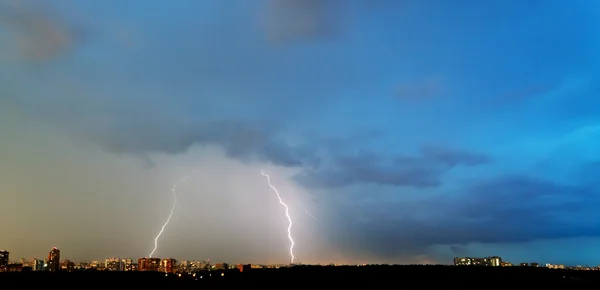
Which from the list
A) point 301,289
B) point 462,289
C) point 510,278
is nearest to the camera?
point 462,289

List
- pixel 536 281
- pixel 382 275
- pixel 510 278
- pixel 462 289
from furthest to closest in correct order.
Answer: pixel 382 275
pixel 510 278
pixel 536 281
pixel 462 289

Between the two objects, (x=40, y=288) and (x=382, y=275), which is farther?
(x=382, y=275)

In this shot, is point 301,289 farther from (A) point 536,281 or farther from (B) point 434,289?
(A) point 536,281

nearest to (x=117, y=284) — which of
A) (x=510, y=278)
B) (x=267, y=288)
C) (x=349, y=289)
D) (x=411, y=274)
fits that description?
(x=267, y=288)

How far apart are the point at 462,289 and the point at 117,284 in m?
81.5

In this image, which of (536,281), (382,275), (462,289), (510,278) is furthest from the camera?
(382,275)

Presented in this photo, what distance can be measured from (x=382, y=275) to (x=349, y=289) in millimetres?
47620

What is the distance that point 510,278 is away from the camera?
112562mm

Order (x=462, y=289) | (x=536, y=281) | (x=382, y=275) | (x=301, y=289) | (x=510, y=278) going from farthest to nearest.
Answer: (x=382, y=275) < (x=510, y=278) < (x=536, y=281) < (x=301, y=289) < (x=462, y=289)

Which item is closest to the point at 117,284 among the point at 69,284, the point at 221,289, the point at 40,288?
the point at 69,284

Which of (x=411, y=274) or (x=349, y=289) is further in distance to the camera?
(x=411, y=274)

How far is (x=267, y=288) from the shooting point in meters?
92.7

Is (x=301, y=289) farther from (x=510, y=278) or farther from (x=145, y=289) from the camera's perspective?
(x=510, y=278)

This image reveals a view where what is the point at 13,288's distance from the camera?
3686 inches
